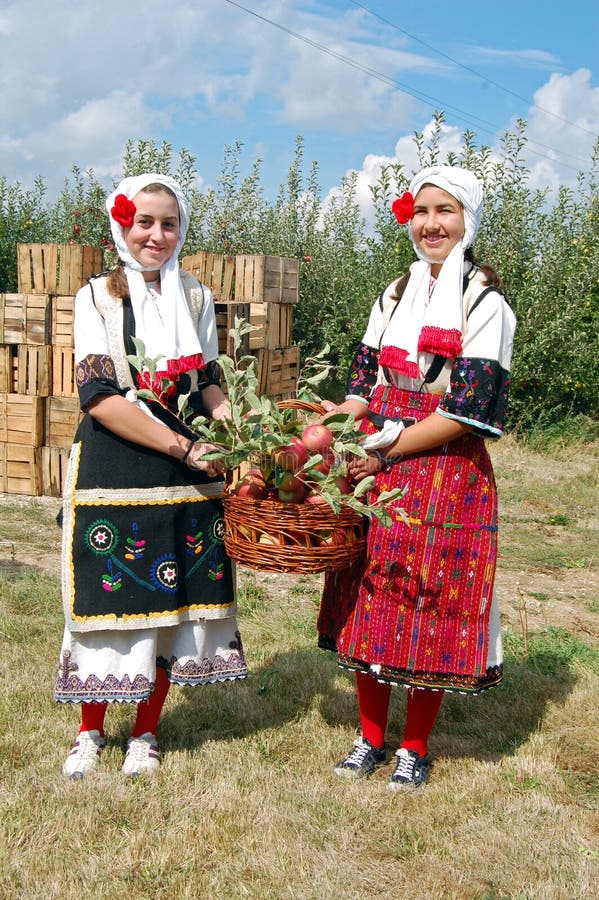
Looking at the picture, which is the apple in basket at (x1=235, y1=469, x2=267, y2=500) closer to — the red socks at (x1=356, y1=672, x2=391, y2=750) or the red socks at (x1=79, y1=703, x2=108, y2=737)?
the red socks at (x1=356, y1=672, x2=391, y2=750)

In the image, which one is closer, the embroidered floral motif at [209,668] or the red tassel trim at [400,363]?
the red tassel trim at [400,363]

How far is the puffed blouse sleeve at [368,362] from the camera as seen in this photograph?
284cm

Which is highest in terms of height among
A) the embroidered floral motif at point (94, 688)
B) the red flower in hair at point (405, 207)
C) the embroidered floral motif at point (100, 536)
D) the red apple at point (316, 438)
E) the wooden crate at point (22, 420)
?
the red flower in hair at point (405, 207)

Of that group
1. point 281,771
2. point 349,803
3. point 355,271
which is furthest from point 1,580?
point 355,271

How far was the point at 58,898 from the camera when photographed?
2.20 m

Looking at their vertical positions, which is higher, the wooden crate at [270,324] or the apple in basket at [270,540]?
the wooden crate at [270,324]

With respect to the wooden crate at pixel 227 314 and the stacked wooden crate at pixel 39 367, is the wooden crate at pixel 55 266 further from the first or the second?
the wooden crate at pixel 227 314

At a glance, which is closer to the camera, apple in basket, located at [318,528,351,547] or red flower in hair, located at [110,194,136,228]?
apple in basket, located at [318,528,351,547]

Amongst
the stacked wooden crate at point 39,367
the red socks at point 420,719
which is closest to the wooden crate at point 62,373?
the stacked wooden crate at point 39,367

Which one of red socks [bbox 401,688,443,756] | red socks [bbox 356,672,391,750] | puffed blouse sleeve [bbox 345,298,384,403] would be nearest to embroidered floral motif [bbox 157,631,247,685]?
red socks [bbox 356,672,391,750]

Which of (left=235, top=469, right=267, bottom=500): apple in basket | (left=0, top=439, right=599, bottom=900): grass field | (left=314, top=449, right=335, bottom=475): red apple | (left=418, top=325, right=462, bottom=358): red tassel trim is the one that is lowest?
(left=0, top=439, right=599, bottom=900): grass field

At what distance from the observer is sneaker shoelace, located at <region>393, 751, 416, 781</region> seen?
284cm

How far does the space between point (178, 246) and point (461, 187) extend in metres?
0.87

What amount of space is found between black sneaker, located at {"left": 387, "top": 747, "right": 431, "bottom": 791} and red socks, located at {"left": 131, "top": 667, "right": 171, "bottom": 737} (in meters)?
0.80
